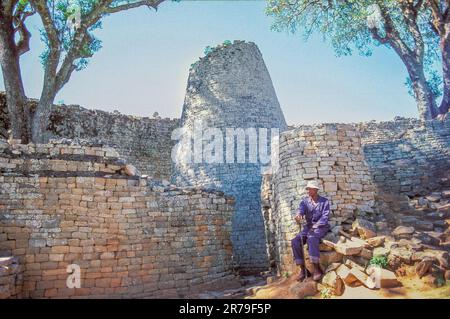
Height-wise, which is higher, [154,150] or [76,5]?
[76,5]

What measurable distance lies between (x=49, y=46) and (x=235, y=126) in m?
5.77

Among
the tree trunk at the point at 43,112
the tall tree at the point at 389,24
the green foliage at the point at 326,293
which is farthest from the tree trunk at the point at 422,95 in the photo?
the tree trunk at the point at 43,112

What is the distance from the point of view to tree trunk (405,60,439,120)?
14.2 m

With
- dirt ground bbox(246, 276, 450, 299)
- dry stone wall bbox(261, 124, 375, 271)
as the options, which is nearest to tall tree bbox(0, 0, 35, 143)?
dry stone wall bbox(261, 124, 375, 271)

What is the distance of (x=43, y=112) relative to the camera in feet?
32.1

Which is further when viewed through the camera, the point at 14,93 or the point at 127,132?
the point at 127,132

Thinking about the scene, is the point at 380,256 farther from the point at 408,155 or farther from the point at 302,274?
the point at 408,155

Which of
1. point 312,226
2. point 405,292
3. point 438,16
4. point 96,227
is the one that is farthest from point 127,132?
point 405,292

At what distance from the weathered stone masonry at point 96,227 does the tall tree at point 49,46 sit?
3127 millimetres

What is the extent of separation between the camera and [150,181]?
768cm

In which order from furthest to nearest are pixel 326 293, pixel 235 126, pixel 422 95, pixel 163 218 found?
pixel 422 95 → pixel 235 126 → pixel 163 218 → pixel 326 293

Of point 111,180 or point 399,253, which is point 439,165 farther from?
point 111,180
